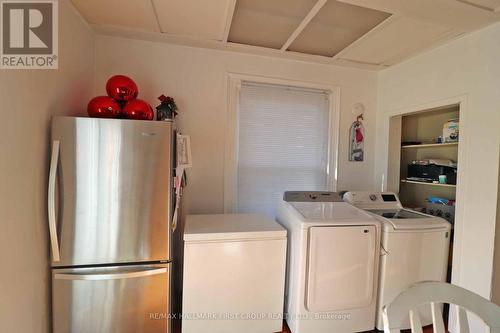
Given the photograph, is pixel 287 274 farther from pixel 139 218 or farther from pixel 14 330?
pixel 14 330

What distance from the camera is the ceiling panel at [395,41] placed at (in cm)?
176

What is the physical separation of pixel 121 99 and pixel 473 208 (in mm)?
2695

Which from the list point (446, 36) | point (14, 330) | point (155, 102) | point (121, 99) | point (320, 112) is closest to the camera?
point (14, 330)

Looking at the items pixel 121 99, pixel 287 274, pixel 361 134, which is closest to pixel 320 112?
pixel 361 134

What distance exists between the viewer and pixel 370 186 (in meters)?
2.67

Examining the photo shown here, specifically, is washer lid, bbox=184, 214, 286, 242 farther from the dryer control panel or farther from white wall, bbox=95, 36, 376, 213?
the dryer control panel

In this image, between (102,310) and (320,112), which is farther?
(320,112)

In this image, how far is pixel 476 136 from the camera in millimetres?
1715

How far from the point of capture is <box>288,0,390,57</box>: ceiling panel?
5.38 feet

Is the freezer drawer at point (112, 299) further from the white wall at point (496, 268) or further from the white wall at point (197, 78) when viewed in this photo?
the white wall at point (496, 268)

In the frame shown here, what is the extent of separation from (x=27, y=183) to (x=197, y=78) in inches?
59.2

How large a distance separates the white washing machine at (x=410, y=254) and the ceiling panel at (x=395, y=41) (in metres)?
1.50

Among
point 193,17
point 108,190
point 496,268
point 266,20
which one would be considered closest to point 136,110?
point 108,190

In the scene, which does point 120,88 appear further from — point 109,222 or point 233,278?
point 233,278
